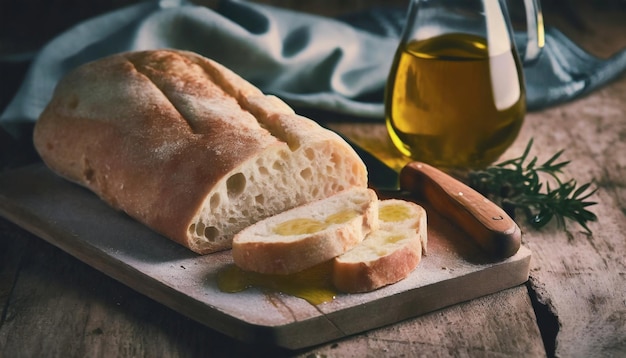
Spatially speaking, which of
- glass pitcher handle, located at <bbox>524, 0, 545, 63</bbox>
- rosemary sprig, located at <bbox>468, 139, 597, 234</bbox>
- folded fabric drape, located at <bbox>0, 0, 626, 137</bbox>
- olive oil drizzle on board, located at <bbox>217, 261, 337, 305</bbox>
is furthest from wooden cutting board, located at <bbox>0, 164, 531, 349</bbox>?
folded fabric drape, located at <bbox>0, 0, 626, 137</bbox>

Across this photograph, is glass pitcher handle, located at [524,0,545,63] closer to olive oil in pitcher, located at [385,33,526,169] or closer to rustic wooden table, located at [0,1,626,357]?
olive oil in pitcher, located at [385,33,526,169]

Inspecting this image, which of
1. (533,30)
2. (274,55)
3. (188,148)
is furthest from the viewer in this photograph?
(274,55)

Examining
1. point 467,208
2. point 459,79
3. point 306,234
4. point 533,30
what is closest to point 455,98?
point 459,79

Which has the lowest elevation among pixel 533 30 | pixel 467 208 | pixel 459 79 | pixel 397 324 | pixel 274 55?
pixel 274 55

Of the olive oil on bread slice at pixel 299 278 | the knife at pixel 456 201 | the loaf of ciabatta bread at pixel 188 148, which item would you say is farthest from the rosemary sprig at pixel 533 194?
the olive oil on bread slice at pixel 299 278

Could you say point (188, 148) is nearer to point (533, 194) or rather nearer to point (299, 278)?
point (299, 278)

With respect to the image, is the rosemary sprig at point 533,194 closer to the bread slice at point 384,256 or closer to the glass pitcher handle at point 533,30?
the glass pitcher handle at point 533,30
